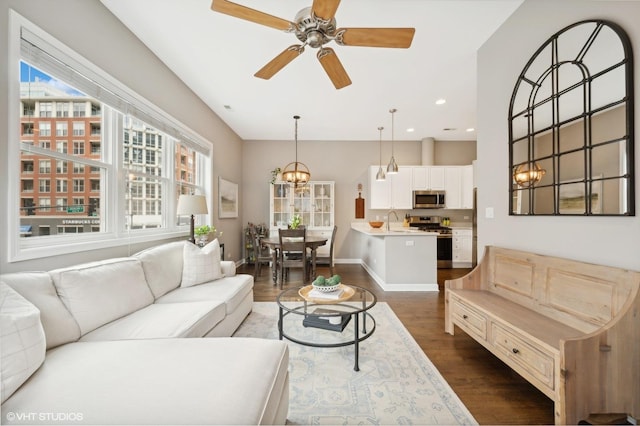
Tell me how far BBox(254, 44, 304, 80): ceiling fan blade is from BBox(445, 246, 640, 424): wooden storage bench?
7.89 feet

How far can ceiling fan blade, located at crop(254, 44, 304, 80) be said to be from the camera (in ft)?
6.24

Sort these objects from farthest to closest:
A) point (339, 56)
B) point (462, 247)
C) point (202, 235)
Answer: point (462, 247), point (202, 235), point (339, 56)

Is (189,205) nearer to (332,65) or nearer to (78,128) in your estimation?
(78,128)

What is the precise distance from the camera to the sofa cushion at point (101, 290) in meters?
1.56

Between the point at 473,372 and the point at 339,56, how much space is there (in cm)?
322

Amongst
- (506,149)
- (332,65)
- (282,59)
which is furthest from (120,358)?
(506,149)

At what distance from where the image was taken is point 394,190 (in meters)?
5.81

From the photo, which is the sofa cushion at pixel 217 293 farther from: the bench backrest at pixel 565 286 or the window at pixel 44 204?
the bench backrest at pixel 565 286

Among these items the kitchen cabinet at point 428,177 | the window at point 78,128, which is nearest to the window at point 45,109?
the window at point 78,128

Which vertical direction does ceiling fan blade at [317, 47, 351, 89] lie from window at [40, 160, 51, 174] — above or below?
above

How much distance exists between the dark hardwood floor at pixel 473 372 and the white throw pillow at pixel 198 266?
100cm

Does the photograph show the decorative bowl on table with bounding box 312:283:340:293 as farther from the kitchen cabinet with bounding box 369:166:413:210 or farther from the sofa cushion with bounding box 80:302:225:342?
the kitchen cabinet with bounding box 369:166:413:210

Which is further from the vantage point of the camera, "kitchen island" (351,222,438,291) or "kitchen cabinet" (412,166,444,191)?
"kitchen cabinet" (412,166,444,191)

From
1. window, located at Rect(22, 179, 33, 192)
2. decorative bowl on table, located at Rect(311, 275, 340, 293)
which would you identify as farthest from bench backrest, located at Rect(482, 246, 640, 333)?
window, located at Rect(22, 179, 33, 192)
